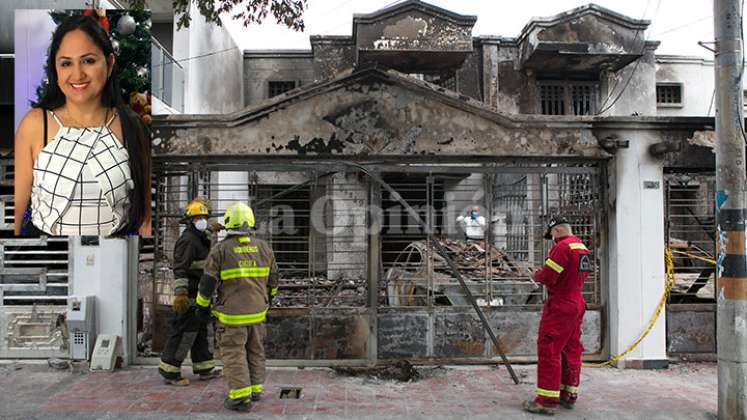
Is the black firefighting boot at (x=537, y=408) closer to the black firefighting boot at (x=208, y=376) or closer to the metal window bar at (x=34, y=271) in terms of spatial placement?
the black firefighting boot at (x=208, y=376)

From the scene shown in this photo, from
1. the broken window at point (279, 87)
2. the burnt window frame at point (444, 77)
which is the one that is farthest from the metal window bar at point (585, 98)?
the broken window at point (279, 87)

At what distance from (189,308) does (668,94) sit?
17226 millimetres

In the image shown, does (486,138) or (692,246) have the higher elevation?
(486,138)

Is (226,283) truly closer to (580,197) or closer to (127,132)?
(127,132)

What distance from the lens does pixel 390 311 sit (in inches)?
272

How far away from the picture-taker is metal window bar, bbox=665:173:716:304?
7664 millimetres

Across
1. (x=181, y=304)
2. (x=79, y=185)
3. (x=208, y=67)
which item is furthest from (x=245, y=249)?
(x=208, y=67)

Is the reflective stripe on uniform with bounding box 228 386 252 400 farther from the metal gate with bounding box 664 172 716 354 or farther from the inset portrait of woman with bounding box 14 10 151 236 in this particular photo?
the metal gate with bounding box 664 172 716 354

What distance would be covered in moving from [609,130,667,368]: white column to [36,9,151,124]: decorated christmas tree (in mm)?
6243

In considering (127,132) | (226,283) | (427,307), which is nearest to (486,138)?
(427,307)

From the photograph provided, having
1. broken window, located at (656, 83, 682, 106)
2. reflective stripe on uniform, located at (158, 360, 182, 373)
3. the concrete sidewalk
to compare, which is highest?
broken window, located at (656, 83, 682, 106)

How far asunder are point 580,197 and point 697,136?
1632 millimetres

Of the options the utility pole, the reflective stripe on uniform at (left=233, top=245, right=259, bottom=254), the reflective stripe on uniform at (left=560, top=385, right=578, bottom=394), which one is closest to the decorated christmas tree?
the reflective stripe on uniform at (left=233, top=245, right=259, bottom=254)

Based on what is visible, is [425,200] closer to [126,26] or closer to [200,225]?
[200,225]
